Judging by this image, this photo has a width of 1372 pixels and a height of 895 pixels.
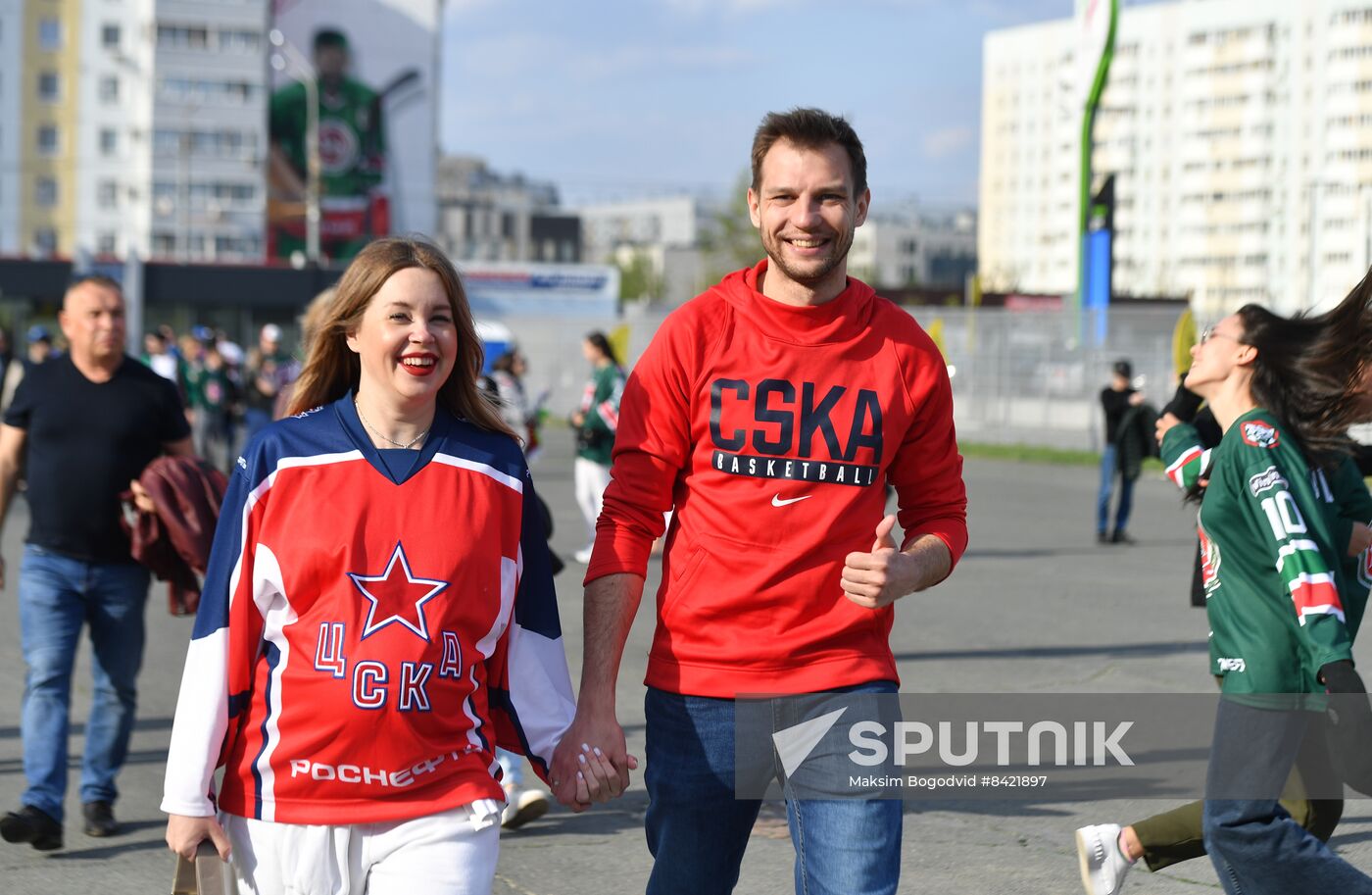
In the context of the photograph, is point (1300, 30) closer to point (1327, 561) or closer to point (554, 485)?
point (554, 485)

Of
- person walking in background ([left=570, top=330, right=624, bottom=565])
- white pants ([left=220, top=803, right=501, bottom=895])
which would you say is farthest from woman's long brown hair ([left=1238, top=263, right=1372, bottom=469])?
person walking in background ([left=570, top=330, right=624, bottom=565])

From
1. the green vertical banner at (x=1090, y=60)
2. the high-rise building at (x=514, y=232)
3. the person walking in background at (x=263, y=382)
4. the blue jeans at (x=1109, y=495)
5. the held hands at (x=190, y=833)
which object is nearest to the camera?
the held hands at (x=190, y=833)

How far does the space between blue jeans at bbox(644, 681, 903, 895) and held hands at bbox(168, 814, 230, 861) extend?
0.86 metres

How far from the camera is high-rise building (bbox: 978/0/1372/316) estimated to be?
436ft

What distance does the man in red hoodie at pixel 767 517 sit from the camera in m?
3.31

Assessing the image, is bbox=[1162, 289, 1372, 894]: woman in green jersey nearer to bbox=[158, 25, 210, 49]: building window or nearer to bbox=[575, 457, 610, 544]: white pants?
bbox=[575, 457, 610, 544]: white pants

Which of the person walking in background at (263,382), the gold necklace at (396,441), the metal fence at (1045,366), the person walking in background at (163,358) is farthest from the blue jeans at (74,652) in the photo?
the metal fence at (1045,366)

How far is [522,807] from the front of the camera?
6207 millimetres

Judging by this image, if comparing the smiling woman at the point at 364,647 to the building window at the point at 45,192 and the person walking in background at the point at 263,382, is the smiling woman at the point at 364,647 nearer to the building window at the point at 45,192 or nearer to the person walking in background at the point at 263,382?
the person walking in background at the point at 263,382

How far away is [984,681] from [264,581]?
6586 mm

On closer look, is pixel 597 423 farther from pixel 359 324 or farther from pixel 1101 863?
pixel 359 324

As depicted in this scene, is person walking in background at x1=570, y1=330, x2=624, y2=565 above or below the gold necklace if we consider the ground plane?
below

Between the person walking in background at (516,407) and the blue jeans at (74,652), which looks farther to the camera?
the person walking in background at (516,407)

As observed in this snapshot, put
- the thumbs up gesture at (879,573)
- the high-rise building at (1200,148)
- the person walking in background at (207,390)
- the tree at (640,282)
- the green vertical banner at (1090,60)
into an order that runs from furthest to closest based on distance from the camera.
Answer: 1. the high-rise building at (1200,148)
2. the tree at (640,282)
3. the green vertical banner at (1090,60)
4. the person walking in background at (207,390)
5. the thumbs up gesture at (879,573)
